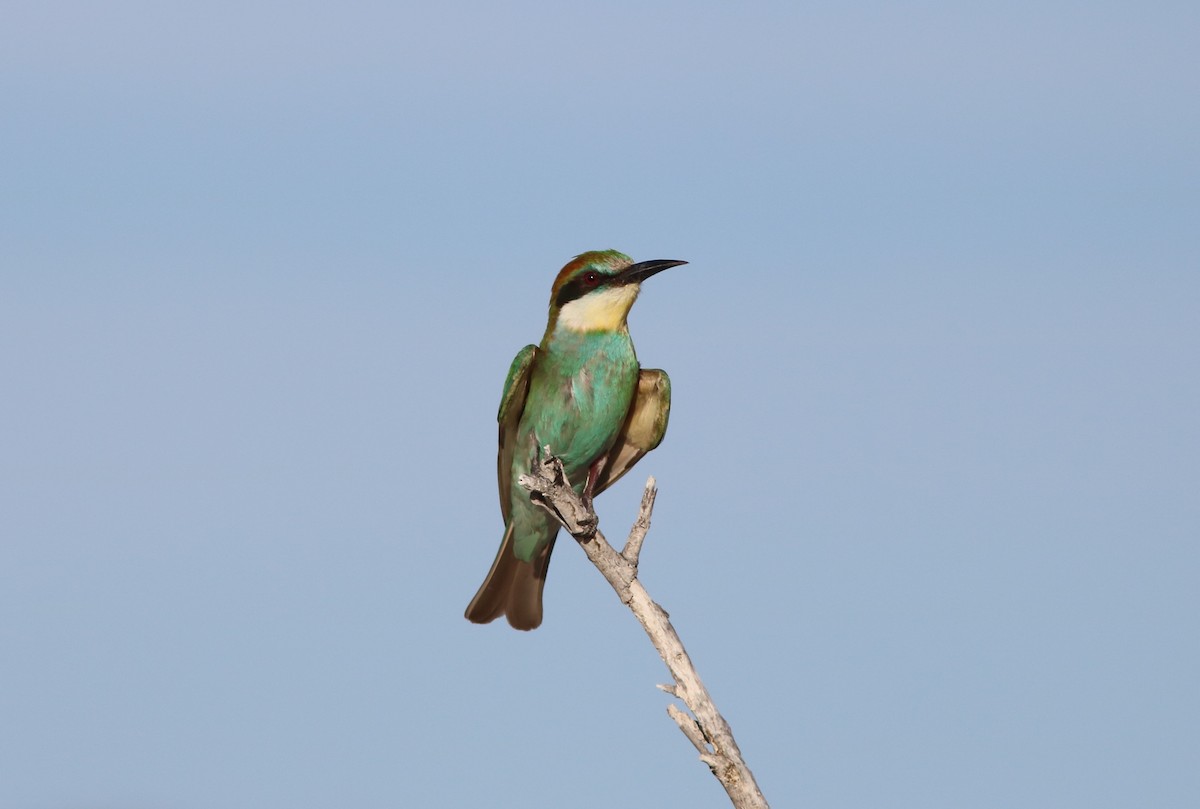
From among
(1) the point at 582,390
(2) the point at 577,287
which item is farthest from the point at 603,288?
(1) the point at 582,390

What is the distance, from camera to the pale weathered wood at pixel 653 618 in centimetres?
679

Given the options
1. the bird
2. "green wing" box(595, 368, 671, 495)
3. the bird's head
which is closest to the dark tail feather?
the bird

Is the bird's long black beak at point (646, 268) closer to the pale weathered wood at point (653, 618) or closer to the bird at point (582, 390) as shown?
the bird at point (582, 390)

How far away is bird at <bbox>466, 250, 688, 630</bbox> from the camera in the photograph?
822 cm

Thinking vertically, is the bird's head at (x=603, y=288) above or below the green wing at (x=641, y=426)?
above

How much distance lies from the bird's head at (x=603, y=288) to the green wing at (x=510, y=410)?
27 cm

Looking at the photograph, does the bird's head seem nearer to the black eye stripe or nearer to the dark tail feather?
the black eye stripe

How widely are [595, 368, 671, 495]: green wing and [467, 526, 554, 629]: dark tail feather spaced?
59cm

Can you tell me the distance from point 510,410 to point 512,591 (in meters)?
1.24

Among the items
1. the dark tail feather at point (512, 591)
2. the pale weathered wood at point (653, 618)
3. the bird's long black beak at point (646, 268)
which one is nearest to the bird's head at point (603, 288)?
the bird's long black beak at point (646, 268)

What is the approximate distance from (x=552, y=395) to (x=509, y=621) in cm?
160

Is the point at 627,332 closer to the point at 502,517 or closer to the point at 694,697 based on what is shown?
the point at 502,517

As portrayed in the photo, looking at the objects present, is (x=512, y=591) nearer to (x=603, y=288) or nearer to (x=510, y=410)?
(x=510, y=410)

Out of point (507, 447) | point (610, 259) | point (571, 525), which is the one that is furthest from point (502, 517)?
point (610, 259)
